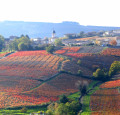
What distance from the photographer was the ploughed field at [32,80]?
3679 cm

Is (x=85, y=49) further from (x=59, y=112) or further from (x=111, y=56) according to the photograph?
(x=59, y=112)

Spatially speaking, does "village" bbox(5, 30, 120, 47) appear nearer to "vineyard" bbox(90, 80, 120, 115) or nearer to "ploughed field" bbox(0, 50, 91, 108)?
"ploughed field" bbox(0, 50, 91, 108)

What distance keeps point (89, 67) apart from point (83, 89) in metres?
19.3

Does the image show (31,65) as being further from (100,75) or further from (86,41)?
(86,41)

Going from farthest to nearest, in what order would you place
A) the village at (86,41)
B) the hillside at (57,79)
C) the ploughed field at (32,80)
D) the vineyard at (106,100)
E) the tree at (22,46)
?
1. the village at (86,41)
2. the tree at (22,46)
3. the ploughed field at (32,80)
4. the hillside at (57,79)
5. the vineyard at (106,100)

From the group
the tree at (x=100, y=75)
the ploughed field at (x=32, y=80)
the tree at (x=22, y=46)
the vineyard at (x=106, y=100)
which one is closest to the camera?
the vineyard at (x=106, y=100)

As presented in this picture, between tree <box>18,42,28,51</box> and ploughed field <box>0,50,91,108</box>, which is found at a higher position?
tree <box>18,42,28,51</box>

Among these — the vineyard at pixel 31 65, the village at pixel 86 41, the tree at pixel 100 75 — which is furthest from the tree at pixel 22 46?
the tree at pixel 100 75

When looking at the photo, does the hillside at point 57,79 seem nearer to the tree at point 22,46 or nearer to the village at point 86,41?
the tree at point 22,46

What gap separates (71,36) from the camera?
129 m

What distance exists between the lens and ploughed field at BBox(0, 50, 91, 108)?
36.8m

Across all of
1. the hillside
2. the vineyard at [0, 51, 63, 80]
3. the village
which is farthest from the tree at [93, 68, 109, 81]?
the village

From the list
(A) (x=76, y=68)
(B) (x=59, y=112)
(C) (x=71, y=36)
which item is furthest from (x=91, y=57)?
(C) (x=71, y=36)

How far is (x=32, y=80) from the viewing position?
47344mm
